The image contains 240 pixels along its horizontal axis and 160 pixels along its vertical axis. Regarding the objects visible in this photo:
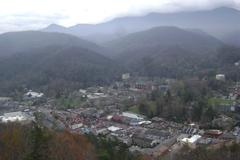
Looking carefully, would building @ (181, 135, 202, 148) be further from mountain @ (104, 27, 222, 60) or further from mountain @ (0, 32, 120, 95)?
mountain @ (104, 27, 222, 60)

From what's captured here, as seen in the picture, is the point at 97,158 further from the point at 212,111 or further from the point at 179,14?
the point at 179,14

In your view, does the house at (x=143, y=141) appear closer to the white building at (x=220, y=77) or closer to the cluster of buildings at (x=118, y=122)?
the cluster of buildings at (x=118, y=122)

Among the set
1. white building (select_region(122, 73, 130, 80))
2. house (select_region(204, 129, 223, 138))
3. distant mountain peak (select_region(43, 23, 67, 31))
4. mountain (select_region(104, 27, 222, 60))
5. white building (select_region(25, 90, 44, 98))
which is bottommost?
white building (select_region(25, 90, 44, 98))

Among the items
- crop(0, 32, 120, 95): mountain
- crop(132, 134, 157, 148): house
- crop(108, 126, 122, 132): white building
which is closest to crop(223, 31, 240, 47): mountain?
crop(0, 32, 120, 95): mountain

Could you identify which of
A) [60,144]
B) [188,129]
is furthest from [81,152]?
[188,129]

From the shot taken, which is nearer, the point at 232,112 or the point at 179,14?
the point at 232,112

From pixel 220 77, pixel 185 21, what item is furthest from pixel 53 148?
pixel 185 21
